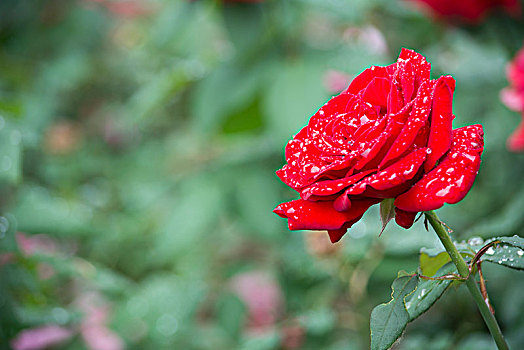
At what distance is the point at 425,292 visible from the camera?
11.4 inches

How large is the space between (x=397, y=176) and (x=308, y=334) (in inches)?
20.0

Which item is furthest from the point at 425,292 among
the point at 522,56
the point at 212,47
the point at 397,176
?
the point at 212,47

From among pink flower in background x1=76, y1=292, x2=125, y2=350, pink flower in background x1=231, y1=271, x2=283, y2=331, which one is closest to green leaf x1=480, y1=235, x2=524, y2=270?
pink flower in background x1=76, y1=292, x2=125, y2=350

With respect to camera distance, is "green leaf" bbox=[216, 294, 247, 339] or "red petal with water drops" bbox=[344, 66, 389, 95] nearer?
"red petal with water drops" bbox=[344, 66, 389, 95]

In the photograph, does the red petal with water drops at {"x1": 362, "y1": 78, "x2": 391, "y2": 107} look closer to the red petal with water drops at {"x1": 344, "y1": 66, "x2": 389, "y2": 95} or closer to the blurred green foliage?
the red petal with water drops at {"x1": 344, "y1": 66, "x2": 389, "y2": 95}

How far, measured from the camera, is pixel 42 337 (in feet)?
2.55

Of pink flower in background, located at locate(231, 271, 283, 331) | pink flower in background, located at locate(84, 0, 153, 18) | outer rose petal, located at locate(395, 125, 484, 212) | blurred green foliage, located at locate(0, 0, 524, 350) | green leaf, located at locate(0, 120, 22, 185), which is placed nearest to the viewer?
outer rose petal, located at locate(395, 125, 484, 212)

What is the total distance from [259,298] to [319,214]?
3.33ft

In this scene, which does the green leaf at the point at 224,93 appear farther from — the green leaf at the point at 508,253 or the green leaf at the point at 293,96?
the green leaf at the point at 508,253

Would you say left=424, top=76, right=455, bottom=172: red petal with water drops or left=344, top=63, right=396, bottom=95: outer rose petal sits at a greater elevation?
left=344, top=63, right=396, bottom=95: outer rose petal

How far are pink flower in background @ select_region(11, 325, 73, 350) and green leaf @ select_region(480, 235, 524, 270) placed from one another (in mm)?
653

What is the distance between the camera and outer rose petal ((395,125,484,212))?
0.25 metres

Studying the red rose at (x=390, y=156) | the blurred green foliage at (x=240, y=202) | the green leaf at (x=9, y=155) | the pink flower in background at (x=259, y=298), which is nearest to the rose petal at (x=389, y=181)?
the red rose at (x=390, y=156)

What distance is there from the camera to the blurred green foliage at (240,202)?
0.66 metres
